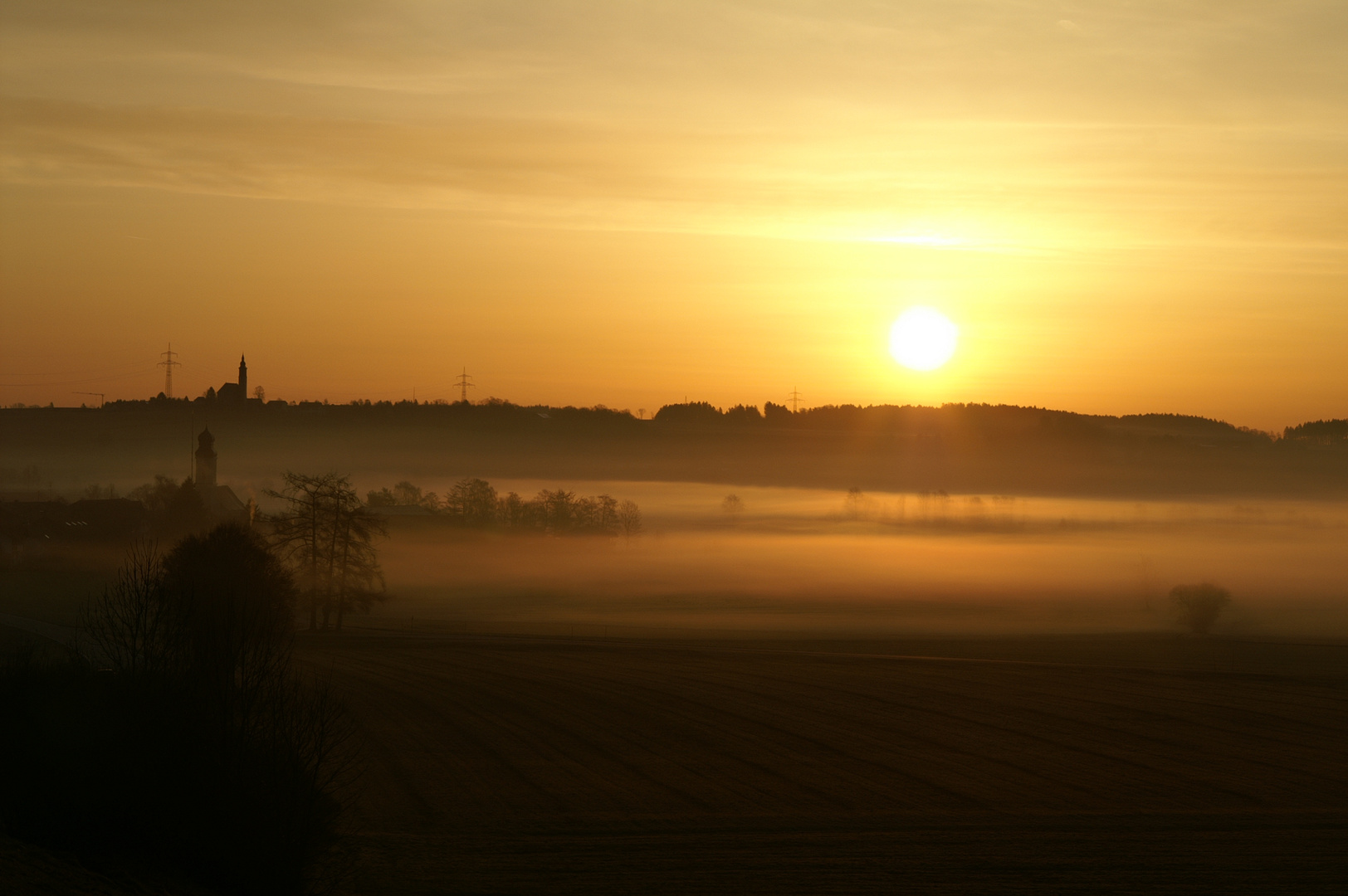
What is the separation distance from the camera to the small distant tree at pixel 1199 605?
80.3 metres

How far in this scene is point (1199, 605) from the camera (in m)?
81.1

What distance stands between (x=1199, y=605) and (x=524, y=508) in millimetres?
79903

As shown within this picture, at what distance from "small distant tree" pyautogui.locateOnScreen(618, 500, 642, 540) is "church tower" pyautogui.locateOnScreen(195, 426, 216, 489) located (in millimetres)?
54209

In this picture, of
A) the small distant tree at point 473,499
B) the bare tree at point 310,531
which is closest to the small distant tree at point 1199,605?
the bare tree at point 310,531

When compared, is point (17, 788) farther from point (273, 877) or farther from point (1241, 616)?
point (1241, 616)

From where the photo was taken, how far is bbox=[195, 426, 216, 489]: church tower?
10350cm

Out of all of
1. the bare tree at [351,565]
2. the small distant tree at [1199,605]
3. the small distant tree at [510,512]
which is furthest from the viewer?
the small distant tree at [510,512]

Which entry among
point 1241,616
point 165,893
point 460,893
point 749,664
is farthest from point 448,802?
point 1241,616

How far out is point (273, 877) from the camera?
51.0ft

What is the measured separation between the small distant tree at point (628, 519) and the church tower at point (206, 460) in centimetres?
5421

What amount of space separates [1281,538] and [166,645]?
197194mm

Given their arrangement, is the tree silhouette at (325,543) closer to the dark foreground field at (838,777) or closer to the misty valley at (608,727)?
the misty valley at (608,727)

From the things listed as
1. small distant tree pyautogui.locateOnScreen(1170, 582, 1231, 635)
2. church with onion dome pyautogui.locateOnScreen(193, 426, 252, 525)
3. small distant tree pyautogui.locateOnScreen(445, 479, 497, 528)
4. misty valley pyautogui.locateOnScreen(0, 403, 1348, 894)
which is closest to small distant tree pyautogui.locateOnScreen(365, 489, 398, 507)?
small distant tree pyautogui.locateOnScreen(445, 479, 497, 528)

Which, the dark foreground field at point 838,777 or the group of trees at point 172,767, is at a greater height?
the group of trees at point 172,767
